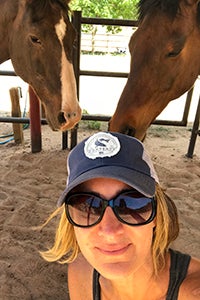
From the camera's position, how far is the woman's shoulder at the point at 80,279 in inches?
52.4

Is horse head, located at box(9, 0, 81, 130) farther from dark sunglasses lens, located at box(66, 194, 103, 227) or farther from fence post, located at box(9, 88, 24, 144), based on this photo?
dark sunglasses lens, located at box(66, 194, 103, 227)

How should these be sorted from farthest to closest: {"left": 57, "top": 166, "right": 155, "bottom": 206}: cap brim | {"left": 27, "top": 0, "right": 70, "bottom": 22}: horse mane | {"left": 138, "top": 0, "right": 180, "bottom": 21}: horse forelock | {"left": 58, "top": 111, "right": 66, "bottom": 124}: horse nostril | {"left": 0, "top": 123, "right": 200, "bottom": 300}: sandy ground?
{"left": 58, "top": 111, "right": 66, "bottom": 124}: horse nostril < {"left": 27, "top": 0, "right": 70, "bottom": 22}: horse mane < {"left": 138, "top": 0, "right": 180, "bottom": 21}: horse forelock < {"left": 0, "top": 123, "right": 200, "bottom": 300}: sandy ground < {"left": 57, "top": 166, "right": 155, "bottom": 206}: cap brim

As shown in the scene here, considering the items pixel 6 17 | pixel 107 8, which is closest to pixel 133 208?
pixel 6 17

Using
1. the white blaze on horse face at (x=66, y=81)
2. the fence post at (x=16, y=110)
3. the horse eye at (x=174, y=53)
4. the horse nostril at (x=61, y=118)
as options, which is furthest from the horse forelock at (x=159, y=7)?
the fence post at (x=16, y=110)

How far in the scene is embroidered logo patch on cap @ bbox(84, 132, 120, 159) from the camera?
3.31ft

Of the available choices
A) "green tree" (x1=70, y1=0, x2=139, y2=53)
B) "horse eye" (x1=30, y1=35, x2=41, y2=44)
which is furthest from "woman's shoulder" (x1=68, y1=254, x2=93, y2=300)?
"green tree" (x1=70, y1=0, x2=139, y2=53)

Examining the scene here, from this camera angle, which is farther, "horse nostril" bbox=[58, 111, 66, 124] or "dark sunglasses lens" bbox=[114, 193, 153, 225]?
"horse nostril" bbox=[58, 111, 66, 124]

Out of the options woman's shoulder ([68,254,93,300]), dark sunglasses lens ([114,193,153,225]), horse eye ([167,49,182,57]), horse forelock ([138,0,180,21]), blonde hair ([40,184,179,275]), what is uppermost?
horse forelock ([138,0,180,21])

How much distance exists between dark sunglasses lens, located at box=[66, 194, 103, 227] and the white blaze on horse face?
5.93 ft

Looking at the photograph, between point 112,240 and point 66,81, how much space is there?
6.47ft

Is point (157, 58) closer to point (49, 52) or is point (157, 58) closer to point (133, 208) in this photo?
point (49, 52)

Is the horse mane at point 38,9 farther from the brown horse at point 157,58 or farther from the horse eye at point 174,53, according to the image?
the horse eye at point 174,53

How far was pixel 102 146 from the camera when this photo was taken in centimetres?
101

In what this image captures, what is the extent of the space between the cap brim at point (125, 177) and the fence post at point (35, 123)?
9.66 ft
